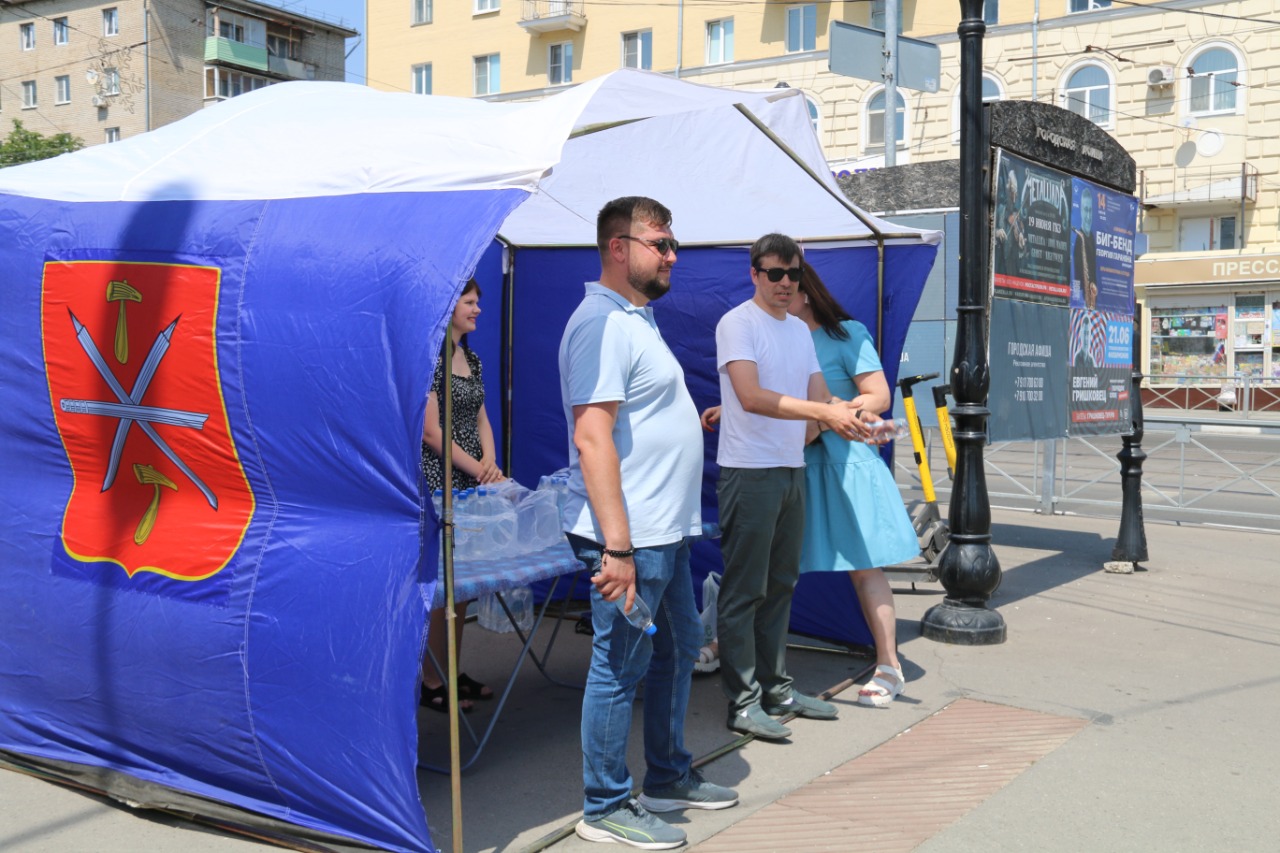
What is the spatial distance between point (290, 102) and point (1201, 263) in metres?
29.2

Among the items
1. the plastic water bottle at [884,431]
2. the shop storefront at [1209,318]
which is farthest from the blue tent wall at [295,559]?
the shop storefront at [1209,318]

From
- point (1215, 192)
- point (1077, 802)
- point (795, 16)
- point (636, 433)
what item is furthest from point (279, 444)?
point (795, 16)

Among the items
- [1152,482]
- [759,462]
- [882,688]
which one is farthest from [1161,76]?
[759,462]

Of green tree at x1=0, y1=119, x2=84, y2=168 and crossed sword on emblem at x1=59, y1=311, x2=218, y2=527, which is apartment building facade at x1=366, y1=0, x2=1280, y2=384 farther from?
crossed sword on emblem at x1=59, y1=311, x2=218, y2=527

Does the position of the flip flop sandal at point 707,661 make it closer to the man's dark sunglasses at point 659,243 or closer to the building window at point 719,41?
the man's dark sunglasses at point 659,243

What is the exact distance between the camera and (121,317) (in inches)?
167

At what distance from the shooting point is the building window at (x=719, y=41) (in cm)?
3588

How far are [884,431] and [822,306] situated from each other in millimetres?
713

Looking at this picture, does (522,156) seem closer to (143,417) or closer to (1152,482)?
(143,417)

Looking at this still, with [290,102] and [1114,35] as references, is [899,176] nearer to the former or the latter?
[290,102]

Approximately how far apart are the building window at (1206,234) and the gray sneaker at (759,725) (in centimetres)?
2942

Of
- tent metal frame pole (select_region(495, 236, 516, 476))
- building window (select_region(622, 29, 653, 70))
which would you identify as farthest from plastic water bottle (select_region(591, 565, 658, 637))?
building window (select_region(622, 29, 653, 70))

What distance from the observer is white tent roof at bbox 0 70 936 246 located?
409 cm

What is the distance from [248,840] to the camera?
13.0 feet
